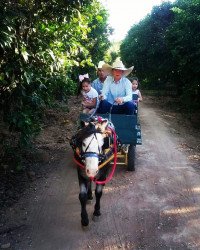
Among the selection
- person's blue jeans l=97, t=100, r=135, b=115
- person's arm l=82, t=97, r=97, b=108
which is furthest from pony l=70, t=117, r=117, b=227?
person's arm l=82, t=97, r=97, b=108

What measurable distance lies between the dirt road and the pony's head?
1179mm

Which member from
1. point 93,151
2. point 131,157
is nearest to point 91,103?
point 131,157

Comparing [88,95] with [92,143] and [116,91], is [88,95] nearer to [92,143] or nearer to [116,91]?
[116,91]

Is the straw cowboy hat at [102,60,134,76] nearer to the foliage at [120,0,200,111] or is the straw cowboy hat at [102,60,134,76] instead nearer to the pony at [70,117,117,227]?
the pony at [70,117,117,227]

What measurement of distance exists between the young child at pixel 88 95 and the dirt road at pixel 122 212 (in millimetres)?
1433

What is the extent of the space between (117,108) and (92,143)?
2.85 metres

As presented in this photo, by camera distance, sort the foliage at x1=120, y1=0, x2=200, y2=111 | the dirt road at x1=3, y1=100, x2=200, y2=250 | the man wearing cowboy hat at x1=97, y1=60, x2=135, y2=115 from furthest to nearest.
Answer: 1. the foliage at x1=120, y1=0, x2=200, y2=111
2. the man wearing cowboy hat at x1=97, y1=60, x2=135, y2=115
3. the dirt road at x1=3, y1=100, x2=200, y2=250

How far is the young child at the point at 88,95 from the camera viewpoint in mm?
7594

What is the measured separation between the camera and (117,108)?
6977 millimetres

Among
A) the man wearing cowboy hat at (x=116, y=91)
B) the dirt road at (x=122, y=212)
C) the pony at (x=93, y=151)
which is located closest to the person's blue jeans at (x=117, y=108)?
the man wearing cowboy hat at (x=116, y=91)

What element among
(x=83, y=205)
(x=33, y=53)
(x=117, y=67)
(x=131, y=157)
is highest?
(x=33, y=53)

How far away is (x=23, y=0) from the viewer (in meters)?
5.38

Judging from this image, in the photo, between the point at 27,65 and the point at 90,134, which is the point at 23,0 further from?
the point at 90,134

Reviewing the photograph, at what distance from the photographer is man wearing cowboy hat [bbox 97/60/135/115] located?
268 inches
